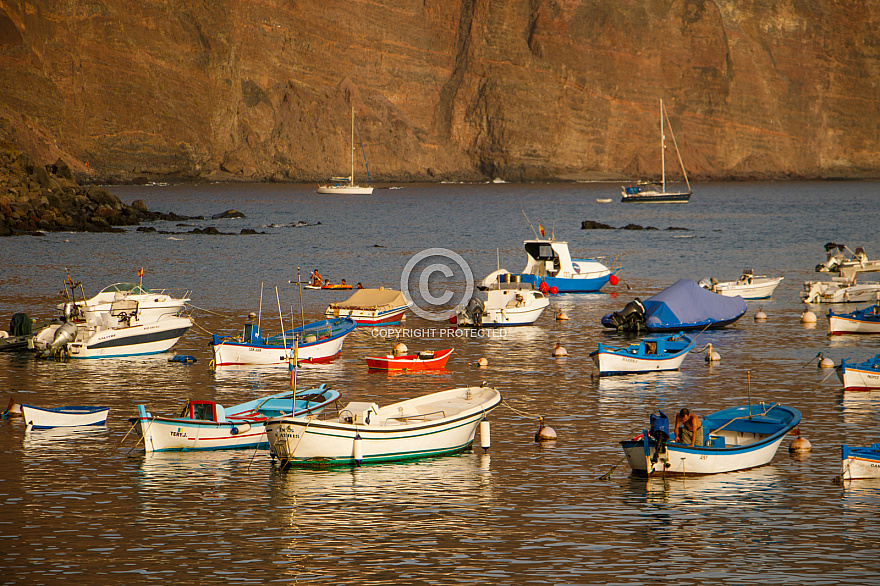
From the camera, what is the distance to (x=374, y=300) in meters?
44.1

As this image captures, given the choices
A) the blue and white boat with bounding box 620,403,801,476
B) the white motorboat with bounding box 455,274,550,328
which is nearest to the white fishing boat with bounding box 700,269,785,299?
the white motorboat with bounding box 455,274,550,328

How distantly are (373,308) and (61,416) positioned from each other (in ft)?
63.2

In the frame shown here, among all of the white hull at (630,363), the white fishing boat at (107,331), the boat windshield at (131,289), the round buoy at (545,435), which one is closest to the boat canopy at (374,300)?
the boat windshield at (131,289)

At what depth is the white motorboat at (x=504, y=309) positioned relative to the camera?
42.7m

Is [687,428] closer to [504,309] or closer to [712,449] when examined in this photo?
[712,449]

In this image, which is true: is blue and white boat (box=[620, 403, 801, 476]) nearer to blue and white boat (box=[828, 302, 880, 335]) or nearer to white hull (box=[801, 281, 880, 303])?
blue and white boat (box=[828, 302, 880, 335])

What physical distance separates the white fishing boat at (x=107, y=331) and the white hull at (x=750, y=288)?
27.2 m

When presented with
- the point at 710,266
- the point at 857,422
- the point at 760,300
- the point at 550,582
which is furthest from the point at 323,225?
the point at 550,582

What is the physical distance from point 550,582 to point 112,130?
195662 millimetres

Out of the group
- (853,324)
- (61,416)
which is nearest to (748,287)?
(853,324)

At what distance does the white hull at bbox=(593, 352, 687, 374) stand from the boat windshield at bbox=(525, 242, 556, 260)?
73.2 ft

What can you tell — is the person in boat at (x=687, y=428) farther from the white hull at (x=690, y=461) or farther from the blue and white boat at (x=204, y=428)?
the blue and white boat at (x=204, y=428)

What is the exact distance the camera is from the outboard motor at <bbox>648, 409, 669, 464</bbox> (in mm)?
20328

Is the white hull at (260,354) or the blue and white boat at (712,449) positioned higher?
the white hull at (260,354)
